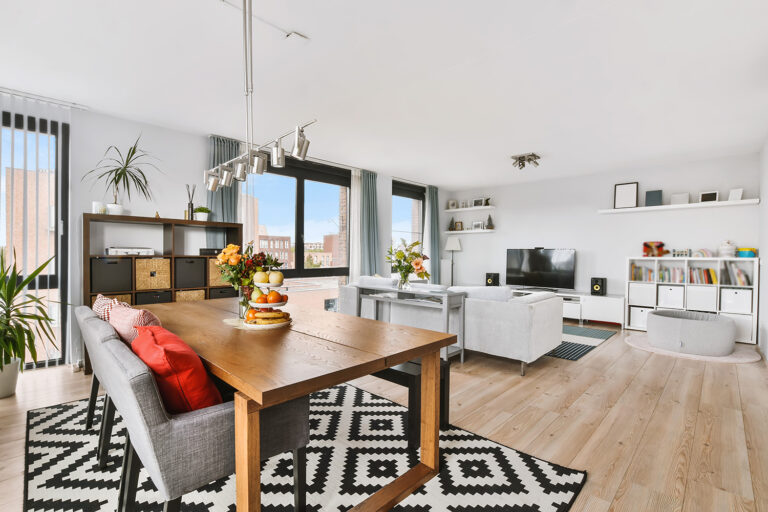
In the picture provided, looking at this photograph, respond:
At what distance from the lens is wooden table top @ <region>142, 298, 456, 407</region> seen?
1208 millimetres

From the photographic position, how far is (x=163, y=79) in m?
2.85

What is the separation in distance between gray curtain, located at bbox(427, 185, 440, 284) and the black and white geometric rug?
5062mm

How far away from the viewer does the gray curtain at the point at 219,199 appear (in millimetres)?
4207

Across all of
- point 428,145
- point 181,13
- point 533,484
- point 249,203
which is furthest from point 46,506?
point 428,145

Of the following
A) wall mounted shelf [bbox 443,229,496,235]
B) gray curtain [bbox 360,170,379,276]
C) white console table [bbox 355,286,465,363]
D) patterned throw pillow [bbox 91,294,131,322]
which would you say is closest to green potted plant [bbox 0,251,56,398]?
patterned throw pillow [bbox 91,294,131,322]

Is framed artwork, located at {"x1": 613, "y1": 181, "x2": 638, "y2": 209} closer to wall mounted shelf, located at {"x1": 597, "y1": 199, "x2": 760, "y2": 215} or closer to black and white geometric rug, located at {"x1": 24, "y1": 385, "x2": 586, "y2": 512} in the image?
wall mounted shelf, located at {"x1": 597, "y1": 199, "x2": 760, "y2": 215}

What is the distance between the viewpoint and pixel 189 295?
3816mm

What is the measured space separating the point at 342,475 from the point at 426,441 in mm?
450

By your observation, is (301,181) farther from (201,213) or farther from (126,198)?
(126,198)

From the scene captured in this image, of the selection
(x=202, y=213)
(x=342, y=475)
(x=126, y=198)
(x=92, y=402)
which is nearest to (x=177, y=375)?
(x=342, y=475)

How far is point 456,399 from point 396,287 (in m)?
1.40

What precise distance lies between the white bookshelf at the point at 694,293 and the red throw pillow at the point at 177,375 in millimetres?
5734

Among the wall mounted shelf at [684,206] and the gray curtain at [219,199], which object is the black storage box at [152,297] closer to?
the gray curtain at [219,199]

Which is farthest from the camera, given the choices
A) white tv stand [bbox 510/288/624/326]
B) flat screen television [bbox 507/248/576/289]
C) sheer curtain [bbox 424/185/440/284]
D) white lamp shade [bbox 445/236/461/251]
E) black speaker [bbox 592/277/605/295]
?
white lamp shade [bbox 445/236/461/251]
